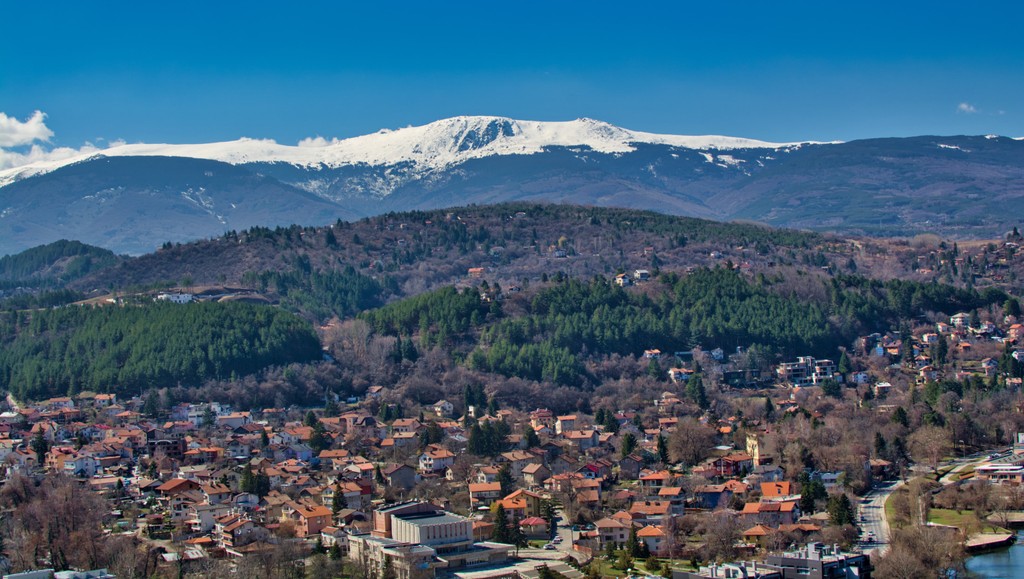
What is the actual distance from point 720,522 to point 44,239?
165 metres

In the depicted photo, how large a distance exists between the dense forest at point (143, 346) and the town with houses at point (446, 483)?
2458 mm

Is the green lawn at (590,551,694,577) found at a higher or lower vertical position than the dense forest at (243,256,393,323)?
lower

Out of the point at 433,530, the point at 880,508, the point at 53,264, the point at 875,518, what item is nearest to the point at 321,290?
the point at 53,264

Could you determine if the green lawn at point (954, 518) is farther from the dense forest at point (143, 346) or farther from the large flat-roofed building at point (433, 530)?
the dense forest at point (143, 346)

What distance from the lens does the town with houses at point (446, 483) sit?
110ft

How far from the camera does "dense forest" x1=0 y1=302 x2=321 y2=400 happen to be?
5869 centimetres

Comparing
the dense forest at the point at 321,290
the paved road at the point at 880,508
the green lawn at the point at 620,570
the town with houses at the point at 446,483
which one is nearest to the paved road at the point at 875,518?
the paved road at the point at 880,508

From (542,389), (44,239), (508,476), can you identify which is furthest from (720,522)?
(44,239)

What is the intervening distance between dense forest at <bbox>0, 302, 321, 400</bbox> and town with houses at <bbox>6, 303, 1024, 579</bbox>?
2.46 m

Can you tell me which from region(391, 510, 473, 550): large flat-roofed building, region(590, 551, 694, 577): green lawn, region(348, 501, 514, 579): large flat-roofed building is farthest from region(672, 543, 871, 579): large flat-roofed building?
region(391, 510, 473, 550): large flat-roofed building

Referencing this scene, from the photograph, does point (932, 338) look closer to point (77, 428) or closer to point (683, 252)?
point (683, 252)

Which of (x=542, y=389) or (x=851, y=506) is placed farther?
(x=542, y=389)

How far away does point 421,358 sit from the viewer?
2490 inches

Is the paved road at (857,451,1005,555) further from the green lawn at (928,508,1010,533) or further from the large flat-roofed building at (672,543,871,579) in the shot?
the large flat-roofed building at (672,543,871,579)
